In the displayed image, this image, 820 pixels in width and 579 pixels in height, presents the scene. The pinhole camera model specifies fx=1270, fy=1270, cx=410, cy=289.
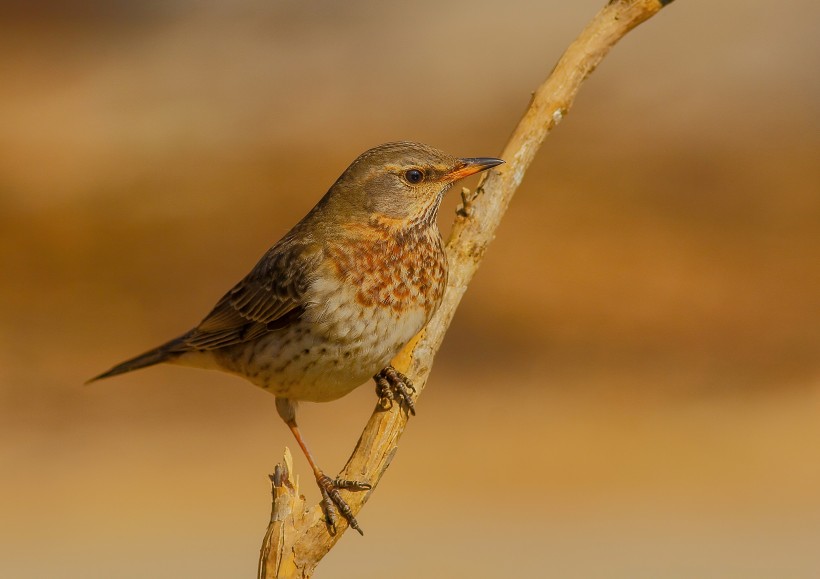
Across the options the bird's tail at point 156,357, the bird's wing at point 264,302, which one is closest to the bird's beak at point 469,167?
the bird's wing at point 264,302

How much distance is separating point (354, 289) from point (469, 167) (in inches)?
41.2

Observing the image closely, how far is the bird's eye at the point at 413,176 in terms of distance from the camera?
798cm

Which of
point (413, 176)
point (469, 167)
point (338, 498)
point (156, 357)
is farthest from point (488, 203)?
point (156, 357)

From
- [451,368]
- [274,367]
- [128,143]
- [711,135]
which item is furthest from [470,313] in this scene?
[274,367]

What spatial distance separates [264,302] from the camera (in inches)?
331

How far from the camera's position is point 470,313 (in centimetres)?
1822

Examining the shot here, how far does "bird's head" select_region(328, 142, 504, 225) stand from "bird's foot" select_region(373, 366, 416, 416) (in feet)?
3.15

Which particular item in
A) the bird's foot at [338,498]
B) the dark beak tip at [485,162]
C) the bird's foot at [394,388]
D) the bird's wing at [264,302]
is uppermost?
the dark beak tip at [485,162]

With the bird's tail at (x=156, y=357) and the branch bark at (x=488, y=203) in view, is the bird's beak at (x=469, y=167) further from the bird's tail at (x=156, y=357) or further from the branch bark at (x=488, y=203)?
the bird's tail at (x=156, y=357)

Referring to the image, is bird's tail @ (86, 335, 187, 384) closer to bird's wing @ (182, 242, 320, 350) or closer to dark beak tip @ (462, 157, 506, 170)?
bird's wing @ (182, 242, 320, 350)

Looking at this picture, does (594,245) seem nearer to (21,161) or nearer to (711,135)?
(711,135)

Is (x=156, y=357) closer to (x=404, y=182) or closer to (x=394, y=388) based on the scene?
(x=394, y=388)

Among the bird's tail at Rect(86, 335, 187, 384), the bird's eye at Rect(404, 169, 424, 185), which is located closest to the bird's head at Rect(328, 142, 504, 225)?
the bird's eye at Rect(404, 169, 424, 185)

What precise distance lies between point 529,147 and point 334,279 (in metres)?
1.45
